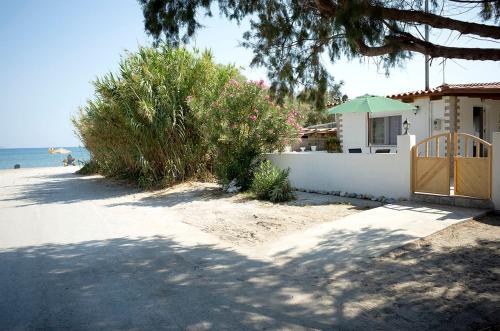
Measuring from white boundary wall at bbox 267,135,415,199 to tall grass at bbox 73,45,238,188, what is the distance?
321 cm

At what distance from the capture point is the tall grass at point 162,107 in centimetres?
1314

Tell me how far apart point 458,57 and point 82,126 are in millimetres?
21203

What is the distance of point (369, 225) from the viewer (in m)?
6.88

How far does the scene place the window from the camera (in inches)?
566

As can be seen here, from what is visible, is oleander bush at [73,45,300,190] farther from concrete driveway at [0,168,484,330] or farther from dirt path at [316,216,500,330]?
dirt path at [316,216,500,330]

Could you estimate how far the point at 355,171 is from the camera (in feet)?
33.6

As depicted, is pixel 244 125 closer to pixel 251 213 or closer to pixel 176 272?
pixel 251 213

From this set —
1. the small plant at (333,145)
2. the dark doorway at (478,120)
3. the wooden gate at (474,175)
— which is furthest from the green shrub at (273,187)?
the small plant at (333,145)

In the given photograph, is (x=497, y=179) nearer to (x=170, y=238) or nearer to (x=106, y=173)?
(x=170, y=238)

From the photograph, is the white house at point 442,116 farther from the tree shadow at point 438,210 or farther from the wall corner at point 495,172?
the tree shadow at point 438,210

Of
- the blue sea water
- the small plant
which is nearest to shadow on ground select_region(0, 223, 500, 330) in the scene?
the small plant

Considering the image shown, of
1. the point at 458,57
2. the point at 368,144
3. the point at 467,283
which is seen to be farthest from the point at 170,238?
the point at 368,144

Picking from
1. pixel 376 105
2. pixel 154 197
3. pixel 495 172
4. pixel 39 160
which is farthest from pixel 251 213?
pixel 39 160

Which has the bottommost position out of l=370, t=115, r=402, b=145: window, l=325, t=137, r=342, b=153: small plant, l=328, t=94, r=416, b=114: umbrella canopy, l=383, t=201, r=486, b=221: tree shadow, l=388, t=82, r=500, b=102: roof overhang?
l=383, t=201, r=486, b=221: tree shadow
